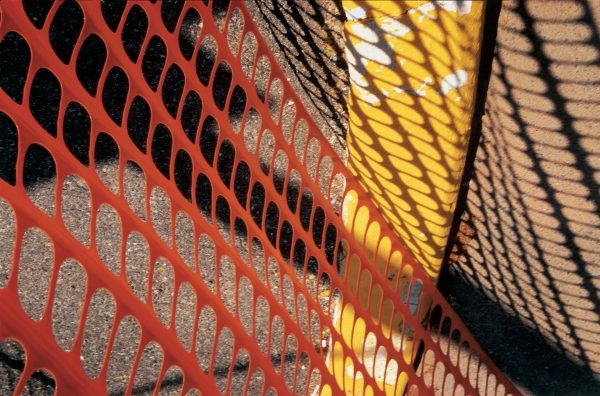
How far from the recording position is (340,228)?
90.0 inches

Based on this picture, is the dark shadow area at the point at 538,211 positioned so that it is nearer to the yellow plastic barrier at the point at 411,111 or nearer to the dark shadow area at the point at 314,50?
the yellow plastic barrier at the point at 411,111

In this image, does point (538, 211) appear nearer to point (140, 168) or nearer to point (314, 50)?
point (314, 50)

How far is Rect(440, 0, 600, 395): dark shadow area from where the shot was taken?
1.99m

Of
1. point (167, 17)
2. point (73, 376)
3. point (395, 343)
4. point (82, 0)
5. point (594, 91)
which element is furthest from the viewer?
point (167, 17)

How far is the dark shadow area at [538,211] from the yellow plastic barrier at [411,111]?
24 cm

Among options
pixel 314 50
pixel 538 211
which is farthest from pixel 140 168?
pixel 538 211

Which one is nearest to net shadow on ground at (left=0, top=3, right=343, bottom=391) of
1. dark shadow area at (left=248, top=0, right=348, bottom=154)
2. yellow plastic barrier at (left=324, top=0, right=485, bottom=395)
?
dark shadow area at (left=248, top=0, right=348, bottom=154)

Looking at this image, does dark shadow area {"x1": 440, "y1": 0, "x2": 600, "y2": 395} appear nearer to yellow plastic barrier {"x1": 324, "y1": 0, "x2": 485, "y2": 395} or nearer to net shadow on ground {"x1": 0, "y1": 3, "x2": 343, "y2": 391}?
yellow plastic barrier {"x1": 324, "y1": 0, "x2": 485, "y2": 395}

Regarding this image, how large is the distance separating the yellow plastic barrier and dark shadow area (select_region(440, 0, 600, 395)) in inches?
9.6

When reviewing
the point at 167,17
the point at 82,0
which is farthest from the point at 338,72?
the point at 82,0

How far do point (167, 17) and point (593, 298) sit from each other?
1.77m

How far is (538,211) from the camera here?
2.41 metres

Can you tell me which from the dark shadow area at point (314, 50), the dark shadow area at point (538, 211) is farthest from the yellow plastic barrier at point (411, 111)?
the dark shadow area at point (314, 50)

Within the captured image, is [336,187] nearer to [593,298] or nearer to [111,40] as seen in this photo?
[593,298]
